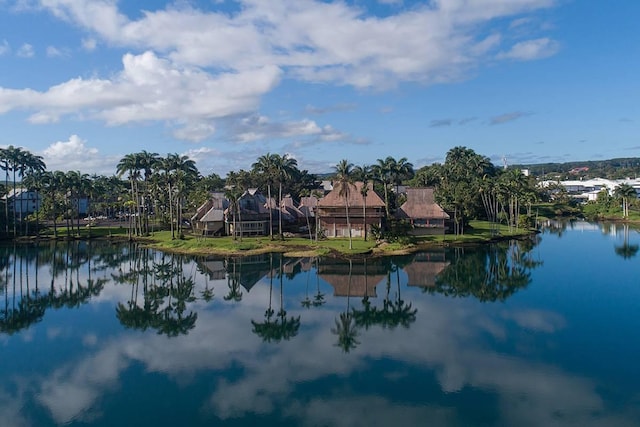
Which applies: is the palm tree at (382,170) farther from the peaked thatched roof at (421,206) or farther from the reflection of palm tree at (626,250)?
the reflection of palm tree at (626,250)

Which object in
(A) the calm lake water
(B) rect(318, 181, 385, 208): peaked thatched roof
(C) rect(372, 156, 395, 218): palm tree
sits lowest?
(A) the calm lake water

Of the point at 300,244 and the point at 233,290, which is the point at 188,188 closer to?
the point at 300,244

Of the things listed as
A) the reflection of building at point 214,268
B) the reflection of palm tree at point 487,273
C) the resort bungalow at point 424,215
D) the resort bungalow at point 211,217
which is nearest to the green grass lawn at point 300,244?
the resort bungalow at point 424,215

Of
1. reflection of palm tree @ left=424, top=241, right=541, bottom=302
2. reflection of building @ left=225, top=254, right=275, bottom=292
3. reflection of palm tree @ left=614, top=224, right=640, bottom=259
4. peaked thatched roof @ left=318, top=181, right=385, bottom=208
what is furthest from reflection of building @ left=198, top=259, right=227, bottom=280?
reflection of palm tree @ left=614, top=224, right=640, bottom=259

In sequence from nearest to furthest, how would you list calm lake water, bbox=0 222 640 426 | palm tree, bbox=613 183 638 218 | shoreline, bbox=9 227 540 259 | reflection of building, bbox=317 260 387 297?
1. calm lake water, bbox=0 222 640 426
2. reflection of building, bbox=317 260 387 297
3. shoreline, bbox=9 227 540 259
4. palm tree, bbox=613 183 638 218

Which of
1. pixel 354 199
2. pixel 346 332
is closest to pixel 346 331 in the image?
pixel 346 332

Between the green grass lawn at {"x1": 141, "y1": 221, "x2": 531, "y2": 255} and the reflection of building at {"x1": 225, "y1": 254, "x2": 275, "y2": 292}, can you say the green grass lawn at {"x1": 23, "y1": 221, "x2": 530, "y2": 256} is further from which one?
the reflection of building at {"x1": 225, "y1": 254, "x2": 275, "y2": 292}

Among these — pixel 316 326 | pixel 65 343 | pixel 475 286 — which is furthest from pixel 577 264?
pixel 65 343
